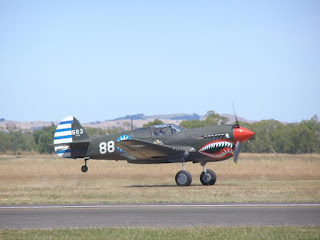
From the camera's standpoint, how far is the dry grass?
17734mm

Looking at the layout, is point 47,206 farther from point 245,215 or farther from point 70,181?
point 70,181

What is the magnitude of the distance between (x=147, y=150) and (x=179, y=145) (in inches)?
54.8

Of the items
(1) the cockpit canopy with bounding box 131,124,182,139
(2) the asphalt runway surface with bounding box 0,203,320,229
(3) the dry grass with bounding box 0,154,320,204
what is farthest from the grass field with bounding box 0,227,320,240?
(1) the cockpit canopy with bounding box 131,124,182,139

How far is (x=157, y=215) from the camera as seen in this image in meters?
13.5

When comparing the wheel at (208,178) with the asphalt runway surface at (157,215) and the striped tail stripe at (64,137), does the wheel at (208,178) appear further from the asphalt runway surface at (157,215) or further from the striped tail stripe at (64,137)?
the asphalt runway surface at (157,215)

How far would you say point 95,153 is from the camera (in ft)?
82.2

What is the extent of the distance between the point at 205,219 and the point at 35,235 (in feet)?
13.0

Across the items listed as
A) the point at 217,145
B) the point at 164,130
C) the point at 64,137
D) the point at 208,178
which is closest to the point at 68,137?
the point at 64,137

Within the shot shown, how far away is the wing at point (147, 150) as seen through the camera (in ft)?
73.3

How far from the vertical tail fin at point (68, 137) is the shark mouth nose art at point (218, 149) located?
19.5ft

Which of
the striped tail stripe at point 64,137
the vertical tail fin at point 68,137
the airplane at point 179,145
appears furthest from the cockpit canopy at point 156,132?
the striped tail stripe at point 64,137

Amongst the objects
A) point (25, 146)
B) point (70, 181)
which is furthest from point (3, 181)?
point (25, 146)

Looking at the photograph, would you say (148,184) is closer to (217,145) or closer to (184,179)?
(184,179)

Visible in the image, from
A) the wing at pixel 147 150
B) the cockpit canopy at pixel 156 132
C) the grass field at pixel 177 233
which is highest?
the cockpit canopy at pixel 156 132
